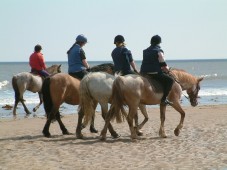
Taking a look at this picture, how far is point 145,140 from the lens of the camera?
1114 centimetres

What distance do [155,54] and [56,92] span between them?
103 inches

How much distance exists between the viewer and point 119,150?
9.73m

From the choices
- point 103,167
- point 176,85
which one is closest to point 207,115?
point 176,85

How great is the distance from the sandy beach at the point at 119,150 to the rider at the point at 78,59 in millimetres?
1654

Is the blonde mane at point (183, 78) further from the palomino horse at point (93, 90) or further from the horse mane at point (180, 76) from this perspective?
the palomino horse at point (93, 90)

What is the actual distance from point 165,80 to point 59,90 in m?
2.61

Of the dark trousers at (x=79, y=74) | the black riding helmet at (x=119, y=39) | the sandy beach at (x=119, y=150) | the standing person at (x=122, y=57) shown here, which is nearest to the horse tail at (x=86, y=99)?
the sandy beach at (x=119, y=150)

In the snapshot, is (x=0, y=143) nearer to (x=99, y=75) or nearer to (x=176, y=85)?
(x=99, y=75)

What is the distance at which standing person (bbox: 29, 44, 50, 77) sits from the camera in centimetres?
1635

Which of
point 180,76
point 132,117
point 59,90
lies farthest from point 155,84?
point 59,90

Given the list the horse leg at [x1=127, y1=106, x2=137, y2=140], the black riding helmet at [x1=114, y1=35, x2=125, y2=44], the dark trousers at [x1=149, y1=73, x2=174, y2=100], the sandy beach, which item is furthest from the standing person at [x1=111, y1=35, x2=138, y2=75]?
the sandy beach

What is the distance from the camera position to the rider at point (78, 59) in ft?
39.2

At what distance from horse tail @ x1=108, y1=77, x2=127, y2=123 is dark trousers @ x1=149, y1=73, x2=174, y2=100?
1111 mm

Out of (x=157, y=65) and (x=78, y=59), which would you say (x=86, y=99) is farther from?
(x=157, y=65)
